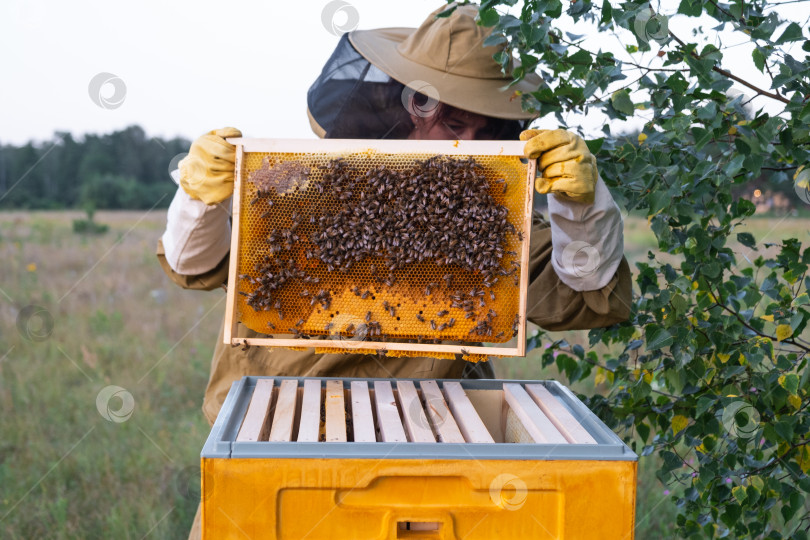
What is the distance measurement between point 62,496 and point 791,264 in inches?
182

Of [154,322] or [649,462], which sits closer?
[649,462]

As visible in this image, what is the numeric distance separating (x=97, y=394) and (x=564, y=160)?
525 centimetres

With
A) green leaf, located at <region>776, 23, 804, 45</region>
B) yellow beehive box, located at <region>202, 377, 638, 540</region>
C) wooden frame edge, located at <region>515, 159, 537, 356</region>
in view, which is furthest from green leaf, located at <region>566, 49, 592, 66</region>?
yellow beehive box, located at <region>202, 377, 638, 540</region>

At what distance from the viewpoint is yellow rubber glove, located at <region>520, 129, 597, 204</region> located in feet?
7.57

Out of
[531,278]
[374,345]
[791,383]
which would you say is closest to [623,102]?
[531,278]

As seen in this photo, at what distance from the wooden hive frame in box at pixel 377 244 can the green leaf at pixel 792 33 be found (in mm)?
855

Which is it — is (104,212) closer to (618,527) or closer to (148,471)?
(148,471)

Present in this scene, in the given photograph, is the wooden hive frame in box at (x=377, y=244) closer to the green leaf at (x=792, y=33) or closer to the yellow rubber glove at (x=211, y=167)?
the yellow rubber glove at (x=211, y=167)

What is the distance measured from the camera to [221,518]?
5.31 feet

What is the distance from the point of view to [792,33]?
204cm

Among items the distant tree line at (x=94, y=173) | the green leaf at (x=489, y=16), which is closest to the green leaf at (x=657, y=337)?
the green leaf at (x=489, y=16)

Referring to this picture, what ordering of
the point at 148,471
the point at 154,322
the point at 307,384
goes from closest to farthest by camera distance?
1. the point at 307,384
2. the point at 148,471
3. the point at 154,322

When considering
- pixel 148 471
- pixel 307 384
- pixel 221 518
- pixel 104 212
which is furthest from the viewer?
pixel 104 212

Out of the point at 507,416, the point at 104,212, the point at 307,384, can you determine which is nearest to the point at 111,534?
the point at 307,384
